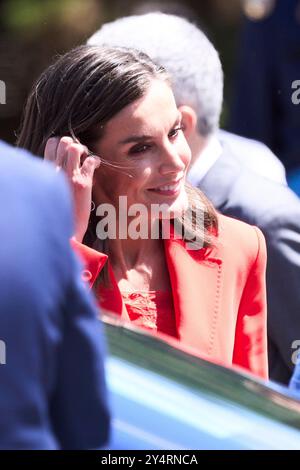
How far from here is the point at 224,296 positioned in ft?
10.4

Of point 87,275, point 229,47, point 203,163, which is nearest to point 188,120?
point 203,163

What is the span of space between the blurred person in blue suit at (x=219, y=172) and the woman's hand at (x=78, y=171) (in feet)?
1.82

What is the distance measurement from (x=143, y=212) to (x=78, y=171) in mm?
186

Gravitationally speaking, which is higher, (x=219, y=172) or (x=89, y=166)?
(x=89, y=166)

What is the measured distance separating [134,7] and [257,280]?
6.10 m

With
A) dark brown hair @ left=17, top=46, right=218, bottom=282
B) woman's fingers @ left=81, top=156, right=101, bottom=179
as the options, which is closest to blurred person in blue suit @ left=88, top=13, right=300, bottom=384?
dark brown hair @ left=17, top=46, right=218, bottom=282

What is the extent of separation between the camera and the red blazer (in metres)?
3.07

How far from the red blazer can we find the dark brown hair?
2.4 inches

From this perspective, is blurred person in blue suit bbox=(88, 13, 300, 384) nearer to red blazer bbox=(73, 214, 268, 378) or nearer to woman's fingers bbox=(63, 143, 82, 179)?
red blazer bbox=(73, 214, 268, 378)

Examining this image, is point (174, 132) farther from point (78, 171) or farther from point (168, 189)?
point (78, 171)

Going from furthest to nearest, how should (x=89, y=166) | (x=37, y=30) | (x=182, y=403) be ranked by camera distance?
1. (x=37, y=30)
2. (x=89, y=166)
3. (x=182, y=403)

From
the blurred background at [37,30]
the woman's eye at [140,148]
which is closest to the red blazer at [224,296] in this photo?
the woman's eye at [140,148]
